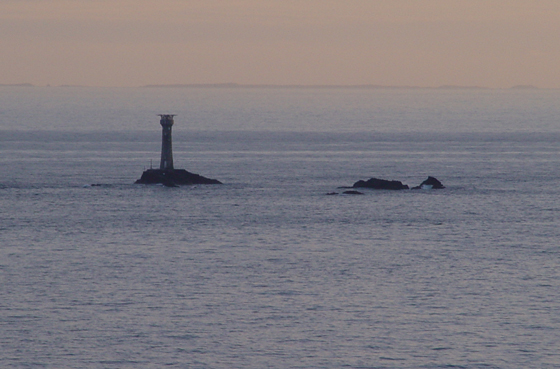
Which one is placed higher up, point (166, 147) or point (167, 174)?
point (166, 147)

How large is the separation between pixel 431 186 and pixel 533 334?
50124mm

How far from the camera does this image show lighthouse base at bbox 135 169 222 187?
88438 mm

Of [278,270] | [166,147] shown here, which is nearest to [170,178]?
[166,147]

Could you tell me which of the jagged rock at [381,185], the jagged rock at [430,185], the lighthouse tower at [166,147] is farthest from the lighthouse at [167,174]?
the jagged rock at [430,185]

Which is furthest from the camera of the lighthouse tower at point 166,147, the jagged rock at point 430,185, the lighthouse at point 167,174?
the lighthouse at point 167,174

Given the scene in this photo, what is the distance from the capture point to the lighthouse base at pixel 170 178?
3482 inches

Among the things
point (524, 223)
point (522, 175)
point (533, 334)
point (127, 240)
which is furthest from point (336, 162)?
point (533, 334)

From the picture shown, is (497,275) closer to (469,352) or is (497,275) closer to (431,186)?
(469,352)

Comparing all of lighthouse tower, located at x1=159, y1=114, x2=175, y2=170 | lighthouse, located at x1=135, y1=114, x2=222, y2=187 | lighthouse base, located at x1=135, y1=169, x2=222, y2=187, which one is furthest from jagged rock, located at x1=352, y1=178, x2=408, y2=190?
lighthouse tower, located at x1=159, y1=114, x2=175, y2=170

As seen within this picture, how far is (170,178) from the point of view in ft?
290

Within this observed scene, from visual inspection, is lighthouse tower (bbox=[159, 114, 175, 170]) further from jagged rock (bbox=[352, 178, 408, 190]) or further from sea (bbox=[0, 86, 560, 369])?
jagged rock (bbox=[352, 178, 408, 190])

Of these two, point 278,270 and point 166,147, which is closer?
point 278,270

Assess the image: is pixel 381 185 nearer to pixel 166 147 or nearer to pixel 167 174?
pixel 167 174

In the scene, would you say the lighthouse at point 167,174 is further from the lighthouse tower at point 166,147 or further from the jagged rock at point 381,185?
the jagged rock at point 381,185
